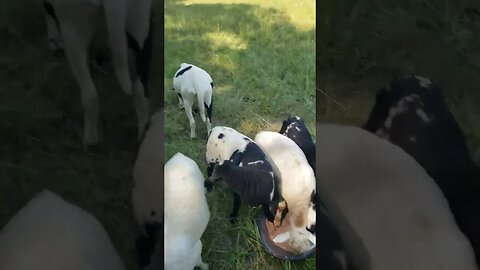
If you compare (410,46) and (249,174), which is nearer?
(410,46)

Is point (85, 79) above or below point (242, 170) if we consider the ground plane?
above

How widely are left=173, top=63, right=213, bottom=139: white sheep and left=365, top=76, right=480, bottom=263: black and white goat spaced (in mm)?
428

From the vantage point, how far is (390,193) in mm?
1427

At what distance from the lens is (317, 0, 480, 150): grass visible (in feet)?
4.62

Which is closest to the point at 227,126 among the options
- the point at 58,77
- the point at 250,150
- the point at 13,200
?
the point at 250,150

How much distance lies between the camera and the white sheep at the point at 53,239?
4.63 feet

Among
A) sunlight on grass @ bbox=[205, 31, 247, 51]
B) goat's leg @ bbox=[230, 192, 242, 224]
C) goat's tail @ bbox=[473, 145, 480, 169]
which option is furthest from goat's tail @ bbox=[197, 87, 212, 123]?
goat's tail @ bbox=[473, 145, 480, 169]

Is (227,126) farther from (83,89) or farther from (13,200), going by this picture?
(13,200)

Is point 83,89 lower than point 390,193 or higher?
higher

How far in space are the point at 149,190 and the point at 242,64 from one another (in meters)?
0.43

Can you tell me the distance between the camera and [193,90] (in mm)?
1583

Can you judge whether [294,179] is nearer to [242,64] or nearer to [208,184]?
[208,184]

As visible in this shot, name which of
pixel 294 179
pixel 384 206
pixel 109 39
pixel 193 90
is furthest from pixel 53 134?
pixel 384 206

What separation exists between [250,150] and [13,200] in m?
0.59
